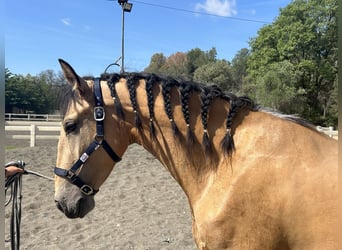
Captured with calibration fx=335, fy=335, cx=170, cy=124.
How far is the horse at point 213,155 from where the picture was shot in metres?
1.88

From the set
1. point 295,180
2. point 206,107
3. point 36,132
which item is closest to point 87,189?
point 206,107

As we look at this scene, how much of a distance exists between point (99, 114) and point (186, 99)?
61 centimetres

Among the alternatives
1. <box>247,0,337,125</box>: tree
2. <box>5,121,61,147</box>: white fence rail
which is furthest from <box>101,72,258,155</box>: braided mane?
<box>247,0,337,125</box>: tree

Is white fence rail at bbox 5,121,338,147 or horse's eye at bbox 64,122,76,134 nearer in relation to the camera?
horse's eye at bbox 64,122,76,134

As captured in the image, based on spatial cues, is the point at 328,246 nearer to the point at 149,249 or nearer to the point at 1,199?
the point at 1,199

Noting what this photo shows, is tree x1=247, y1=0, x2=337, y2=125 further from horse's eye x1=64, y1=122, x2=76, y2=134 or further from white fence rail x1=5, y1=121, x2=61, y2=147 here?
horse's eye x1=64, y1=122, x2=76, y2=134

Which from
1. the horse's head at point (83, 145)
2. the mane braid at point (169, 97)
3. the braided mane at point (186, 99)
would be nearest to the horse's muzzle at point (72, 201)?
the horse's head at point (83, 145)

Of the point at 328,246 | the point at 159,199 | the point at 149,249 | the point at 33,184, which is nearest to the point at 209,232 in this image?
the point at 328,246

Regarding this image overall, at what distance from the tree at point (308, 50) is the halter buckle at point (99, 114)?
32601mm

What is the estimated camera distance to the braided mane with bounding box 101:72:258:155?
7.27ft

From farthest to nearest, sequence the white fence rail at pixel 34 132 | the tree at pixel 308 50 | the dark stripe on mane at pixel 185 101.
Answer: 1. the tree at pixel 308 50
2. the white fence rail at pixel 34 132
3. the dark stripe on mane at pixel 185 101

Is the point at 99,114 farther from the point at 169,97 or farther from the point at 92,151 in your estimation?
the point at 169,97

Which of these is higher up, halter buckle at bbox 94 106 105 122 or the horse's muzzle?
halter buckle at bbox 94 106 105 122

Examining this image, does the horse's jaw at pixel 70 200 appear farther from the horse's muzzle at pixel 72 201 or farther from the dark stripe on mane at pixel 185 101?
the dark stripe on mane at pixel 185 101
